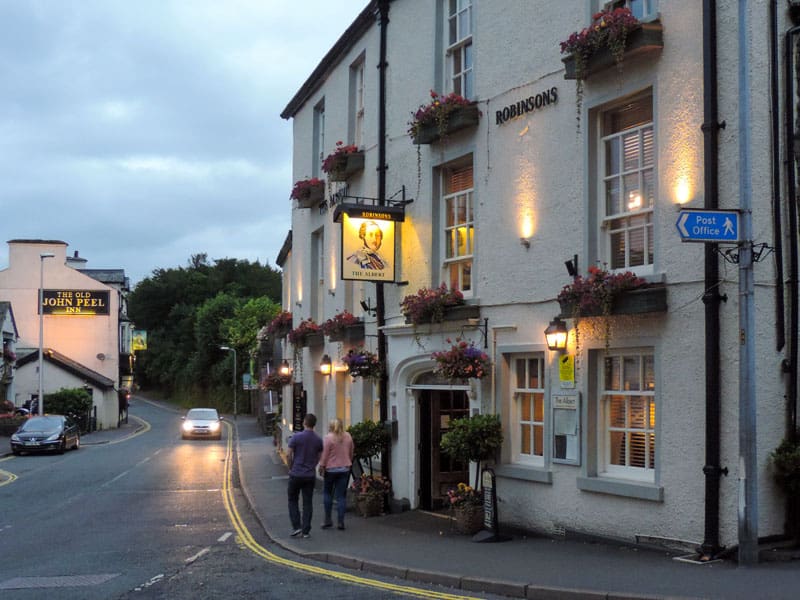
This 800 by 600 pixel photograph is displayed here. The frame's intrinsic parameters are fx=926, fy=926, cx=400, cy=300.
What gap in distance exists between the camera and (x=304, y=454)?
13.6 m

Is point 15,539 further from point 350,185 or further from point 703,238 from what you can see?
point 703,238

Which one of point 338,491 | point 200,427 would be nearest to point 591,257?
point 338,491

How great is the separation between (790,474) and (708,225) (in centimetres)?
280

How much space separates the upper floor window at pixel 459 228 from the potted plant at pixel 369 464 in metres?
3.03

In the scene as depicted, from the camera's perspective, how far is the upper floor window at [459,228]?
1473cm

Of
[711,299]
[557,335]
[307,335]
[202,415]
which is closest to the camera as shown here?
[711,299]

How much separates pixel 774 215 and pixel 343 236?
747 centimetres

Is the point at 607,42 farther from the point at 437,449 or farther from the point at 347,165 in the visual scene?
the point at 347,165

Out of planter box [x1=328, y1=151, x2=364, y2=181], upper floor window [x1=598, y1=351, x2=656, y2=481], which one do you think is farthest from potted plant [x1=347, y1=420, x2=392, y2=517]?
planter box [x1=328, y1=151, x2=364, y2=181]

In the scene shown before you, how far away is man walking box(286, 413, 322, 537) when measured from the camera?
531 inches

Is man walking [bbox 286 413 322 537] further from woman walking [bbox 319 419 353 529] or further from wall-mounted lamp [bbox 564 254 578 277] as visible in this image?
wall-mounted lamp [bbox 564 254 578 277]

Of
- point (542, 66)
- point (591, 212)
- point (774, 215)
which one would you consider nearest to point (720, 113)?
point (774, 215)

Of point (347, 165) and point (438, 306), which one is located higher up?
point (347, 165)

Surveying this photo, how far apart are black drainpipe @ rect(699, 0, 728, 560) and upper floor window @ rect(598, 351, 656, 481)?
102 cm
